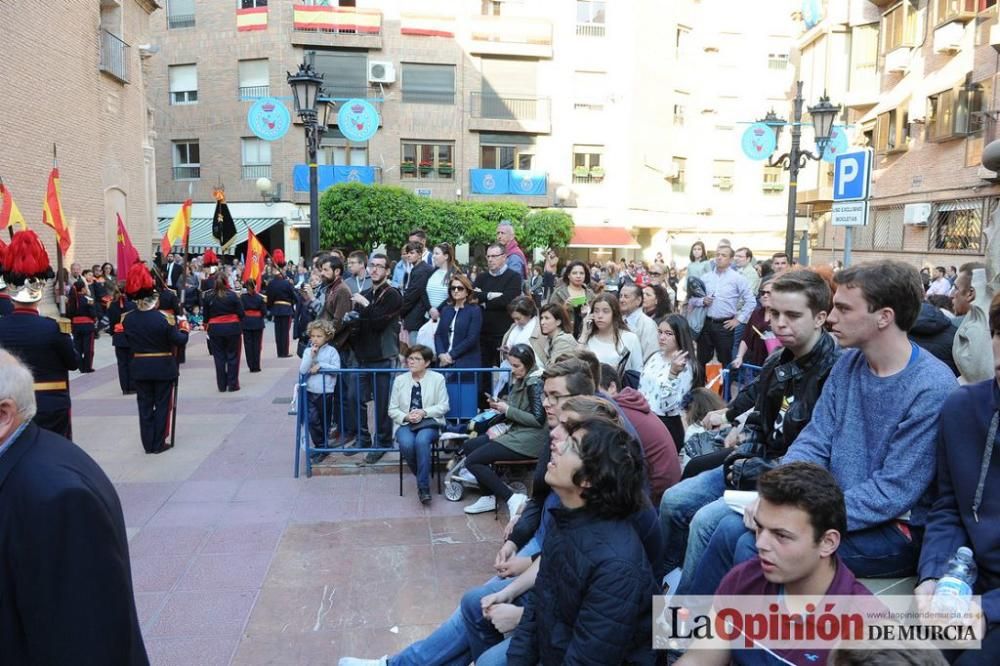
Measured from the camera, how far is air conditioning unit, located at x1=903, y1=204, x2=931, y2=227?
20.8 m

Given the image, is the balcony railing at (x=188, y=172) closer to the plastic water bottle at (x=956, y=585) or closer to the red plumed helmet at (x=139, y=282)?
the red plumed helmet at (x=139, y=282)

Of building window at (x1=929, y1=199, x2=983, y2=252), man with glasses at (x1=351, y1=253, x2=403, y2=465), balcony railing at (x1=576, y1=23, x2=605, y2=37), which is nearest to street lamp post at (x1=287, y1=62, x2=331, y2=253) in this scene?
man with glasses at (x1=351, y1=253, x2=403, y2=465)

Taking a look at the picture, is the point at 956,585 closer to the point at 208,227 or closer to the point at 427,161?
the point at 427,161

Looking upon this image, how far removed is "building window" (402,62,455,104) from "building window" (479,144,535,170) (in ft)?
A: 9.63

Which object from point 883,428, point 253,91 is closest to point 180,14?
point 253,91

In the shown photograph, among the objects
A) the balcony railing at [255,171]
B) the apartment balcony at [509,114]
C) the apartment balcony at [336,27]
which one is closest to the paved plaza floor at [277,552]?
the balcony railing at [255,171]

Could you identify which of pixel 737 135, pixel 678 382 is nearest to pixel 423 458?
pixel 678 382

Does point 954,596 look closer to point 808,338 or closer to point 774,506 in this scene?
point 774,506

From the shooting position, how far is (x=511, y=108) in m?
35.2

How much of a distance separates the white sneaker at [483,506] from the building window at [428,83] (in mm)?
31238

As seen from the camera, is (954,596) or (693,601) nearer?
(954,596)

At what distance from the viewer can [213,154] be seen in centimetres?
3409

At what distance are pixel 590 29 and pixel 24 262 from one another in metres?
32.7

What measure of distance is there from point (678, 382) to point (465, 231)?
2622 centimetres
